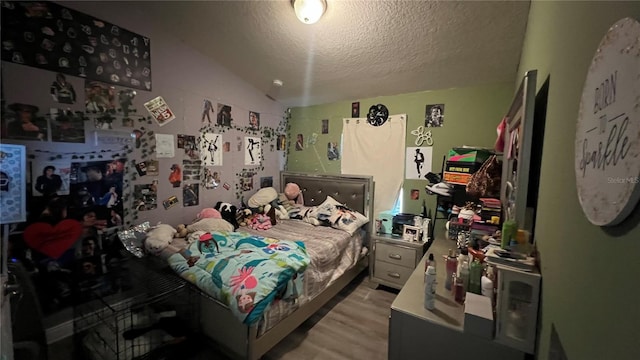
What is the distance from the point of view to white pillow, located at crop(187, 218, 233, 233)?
241cm

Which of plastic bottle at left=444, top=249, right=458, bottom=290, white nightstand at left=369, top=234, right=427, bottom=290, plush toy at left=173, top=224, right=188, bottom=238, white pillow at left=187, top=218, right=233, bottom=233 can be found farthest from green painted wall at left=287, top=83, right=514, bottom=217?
plush toy at left=173, top=224, right=188, bottom=238

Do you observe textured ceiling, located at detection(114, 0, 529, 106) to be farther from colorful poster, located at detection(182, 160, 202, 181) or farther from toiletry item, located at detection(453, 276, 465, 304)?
toiletry item, located at detection(453, 276, 465, 304)

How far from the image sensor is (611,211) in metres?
0.45

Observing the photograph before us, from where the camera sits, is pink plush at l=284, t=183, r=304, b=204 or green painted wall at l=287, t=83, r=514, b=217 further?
pink plush at l=284, t=183, r=304, b=204

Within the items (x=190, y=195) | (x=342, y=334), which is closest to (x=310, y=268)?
(x=342, y=334)

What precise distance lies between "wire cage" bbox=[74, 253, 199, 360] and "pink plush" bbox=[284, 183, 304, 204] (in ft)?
5.77

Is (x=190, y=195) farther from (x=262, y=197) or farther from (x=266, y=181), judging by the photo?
(x=266, y=181)

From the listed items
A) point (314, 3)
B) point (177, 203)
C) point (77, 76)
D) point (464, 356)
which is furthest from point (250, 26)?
point (464, 356)

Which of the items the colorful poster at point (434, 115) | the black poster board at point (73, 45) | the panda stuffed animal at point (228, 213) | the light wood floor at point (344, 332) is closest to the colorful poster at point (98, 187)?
the black poster board at point (73, 45)

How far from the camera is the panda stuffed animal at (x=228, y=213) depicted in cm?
278

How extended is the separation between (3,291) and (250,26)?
2.18 metres

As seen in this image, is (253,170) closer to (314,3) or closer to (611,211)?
(314,3)

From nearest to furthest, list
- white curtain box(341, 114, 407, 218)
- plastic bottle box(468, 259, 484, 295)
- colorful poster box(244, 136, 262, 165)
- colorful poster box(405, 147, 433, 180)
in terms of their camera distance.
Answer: plastic bottle box(468, 259, 484, 295), colorful poster box(405, 147, 433, 180), white curtain box(341, 114, 407, 218), colorful poster box(244, 136, 262, 165)

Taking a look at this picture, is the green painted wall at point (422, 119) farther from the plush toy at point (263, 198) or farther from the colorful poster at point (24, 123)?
the colorful poster at point (24, 123)
